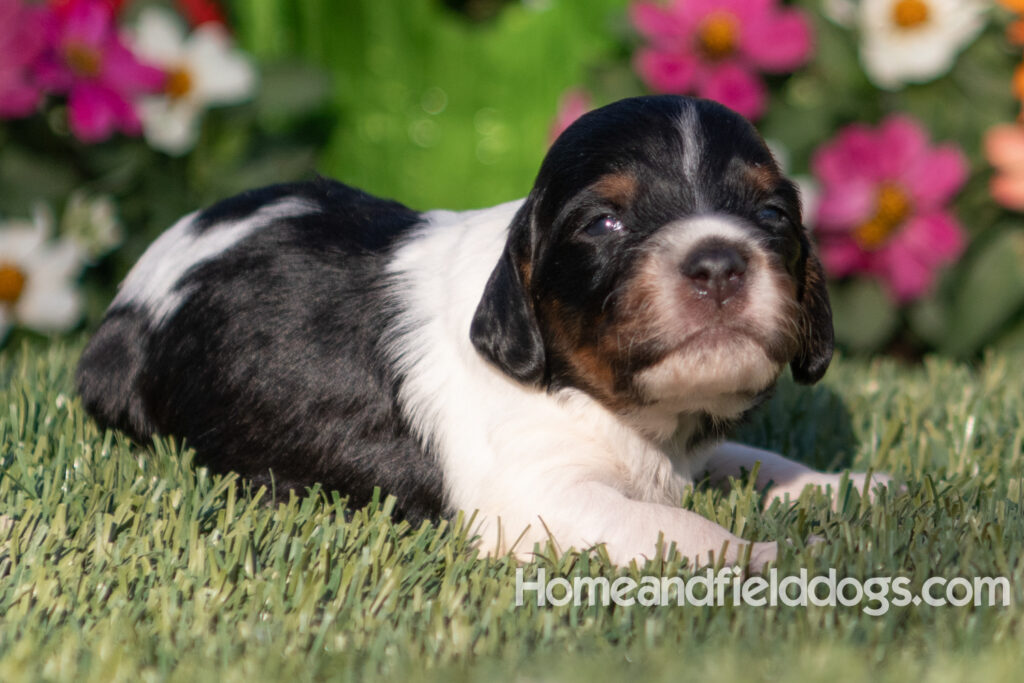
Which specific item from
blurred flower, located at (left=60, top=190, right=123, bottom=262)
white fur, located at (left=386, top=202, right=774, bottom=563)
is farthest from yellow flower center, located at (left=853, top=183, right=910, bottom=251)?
blurred flower, located at (left=60, top=190, right=123, bottom=262)

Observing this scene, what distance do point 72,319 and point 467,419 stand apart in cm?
375

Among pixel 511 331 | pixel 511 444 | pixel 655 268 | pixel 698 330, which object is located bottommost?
pixel 511 444

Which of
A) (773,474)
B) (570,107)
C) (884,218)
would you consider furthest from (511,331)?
(884,218)

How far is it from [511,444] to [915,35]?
163 inches

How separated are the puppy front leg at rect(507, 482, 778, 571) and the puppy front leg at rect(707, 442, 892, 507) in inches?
22.7

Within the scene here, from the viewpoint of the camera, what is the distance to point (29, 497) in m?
3.31

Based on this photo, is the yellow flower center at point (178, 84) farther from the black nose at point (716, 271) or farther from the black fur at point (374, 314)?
the black nose at point (716, 271)

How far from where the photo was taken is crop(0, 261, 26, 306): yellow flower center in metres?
6.23

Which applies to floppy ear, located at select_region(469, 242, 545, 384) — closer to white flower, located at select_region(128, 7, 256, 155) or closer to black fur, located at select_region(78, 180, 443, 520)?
black fur, located at select_region(78, 180, 443, 520)

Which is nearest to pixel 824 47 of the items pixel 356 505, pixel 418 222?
pixel 418 222

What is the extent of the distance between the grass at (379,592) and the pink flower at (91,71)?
2.78 metres

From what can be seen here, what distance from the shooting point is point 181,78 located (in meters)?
6.45

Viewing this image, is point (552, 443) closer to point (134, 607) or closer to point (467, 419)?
point (467, 419)

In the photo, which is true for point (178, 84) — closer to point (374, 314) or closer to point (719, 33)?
point (719, 33)
